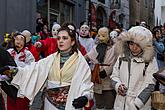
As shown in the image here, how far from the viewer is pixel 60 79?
5.15 m

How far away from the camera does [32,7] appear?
1639 centimetres

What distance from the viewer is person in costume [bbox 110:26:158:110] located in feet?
19.2

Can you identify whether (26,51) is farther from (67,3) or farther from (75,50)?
Result: (67,3)

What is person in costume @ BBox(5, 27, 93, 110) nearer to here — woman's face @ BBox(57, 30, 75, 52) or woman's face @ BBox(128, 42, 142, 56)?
woman's face @ BBox(57, 30, 75, 52)

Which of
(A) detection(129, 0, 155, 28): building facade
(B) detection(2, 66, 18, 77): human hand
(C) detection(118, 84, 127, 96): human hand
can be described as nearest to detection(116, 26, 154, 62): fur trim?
(C) detection(118, 84, 127, 96): human hand

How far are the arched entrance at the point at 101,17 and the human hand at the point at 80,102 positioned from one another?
66.6 feet

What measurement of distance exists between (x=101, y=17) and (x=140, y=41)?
66.4 feet

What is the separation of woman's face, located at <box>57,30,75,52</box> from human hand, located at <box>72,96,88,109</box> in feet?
2.22

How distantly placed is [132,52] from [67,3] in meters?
14.8

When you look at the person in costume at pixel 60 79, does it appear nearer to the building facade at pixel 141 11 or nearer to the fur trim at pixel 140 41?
the fur trim at pixel 140 41

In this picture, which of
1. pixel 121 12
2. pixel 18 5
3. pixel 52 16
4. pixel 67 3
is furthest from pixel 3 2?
pixel 121 12

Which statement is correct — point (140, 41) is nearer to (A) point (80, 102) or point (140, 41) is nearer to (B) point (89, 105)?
(B) point (89, 105)

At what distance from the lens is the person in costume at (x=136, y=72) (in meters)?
5.84

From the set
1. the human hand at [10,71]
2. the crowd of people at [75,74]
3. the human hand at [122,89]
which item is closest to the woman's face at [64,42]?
the crowd of people at [75,74]
